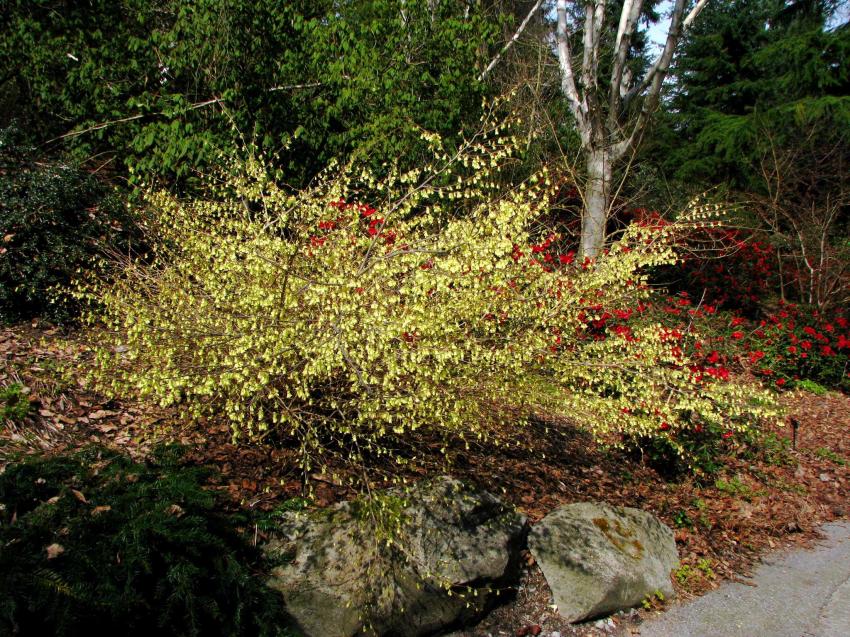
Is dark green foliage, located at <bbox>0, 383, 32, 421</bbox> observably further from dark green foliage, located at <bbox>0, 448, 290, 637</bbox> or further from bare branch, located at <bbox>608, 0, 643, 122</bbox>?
bare branch, located at <bbox>608, 0, 643, 122</bbox>

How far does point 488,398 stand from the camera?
368 centimetres

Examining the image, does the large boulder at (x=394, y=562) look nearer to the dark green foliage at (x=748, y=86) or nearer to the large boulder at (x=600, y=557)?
the large boulder at (x=600, y=557)

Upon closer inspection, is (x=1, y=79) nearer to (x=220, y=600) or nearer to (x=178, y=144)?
(x=178, y=144)

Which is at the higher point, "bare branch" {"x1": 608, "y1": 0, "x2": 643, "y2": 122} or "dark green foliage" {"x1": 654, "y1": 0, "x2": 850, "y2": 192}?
"dark green foliage" {"x1": 654, "y1": 0, "x2": 850, "y2": 192}

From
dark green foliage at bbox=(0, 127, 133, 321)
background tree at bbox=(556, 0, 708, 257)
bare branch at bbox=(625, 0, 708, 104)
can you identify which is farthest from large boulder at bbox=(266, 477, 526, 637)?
bare branch at bbox=(625, 0, 708, 104)

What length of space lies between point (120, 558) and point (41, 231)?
12.4 ft

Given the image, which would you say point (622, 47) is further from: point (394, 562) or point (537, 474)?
point (394, 562)

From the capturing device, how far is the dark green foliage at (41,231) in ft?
15.4

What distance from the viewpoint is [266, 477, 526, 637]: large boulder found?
256 centimetres

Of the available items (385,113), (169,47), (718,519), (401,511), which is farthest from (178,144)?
(718,519)

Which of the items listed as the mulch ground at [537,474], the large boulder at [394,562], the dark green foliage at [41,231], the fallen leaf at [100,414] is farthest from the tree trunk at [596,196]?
the fallen leaf at [100,414]

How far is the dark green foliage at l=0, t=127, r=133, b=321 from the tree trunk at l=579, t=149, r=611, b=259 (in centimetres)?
605

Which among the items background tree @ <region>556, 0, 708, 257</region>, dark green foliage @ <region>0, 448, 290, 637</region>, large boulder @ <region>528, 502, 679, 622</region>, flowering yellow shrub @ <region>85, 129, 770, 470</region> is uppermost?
background tree @ <region>556, 0, 708, 257</region>

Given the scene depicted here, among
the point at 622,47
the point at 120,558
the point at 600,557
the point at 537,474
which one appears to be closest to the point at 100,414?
the point at 120,558
